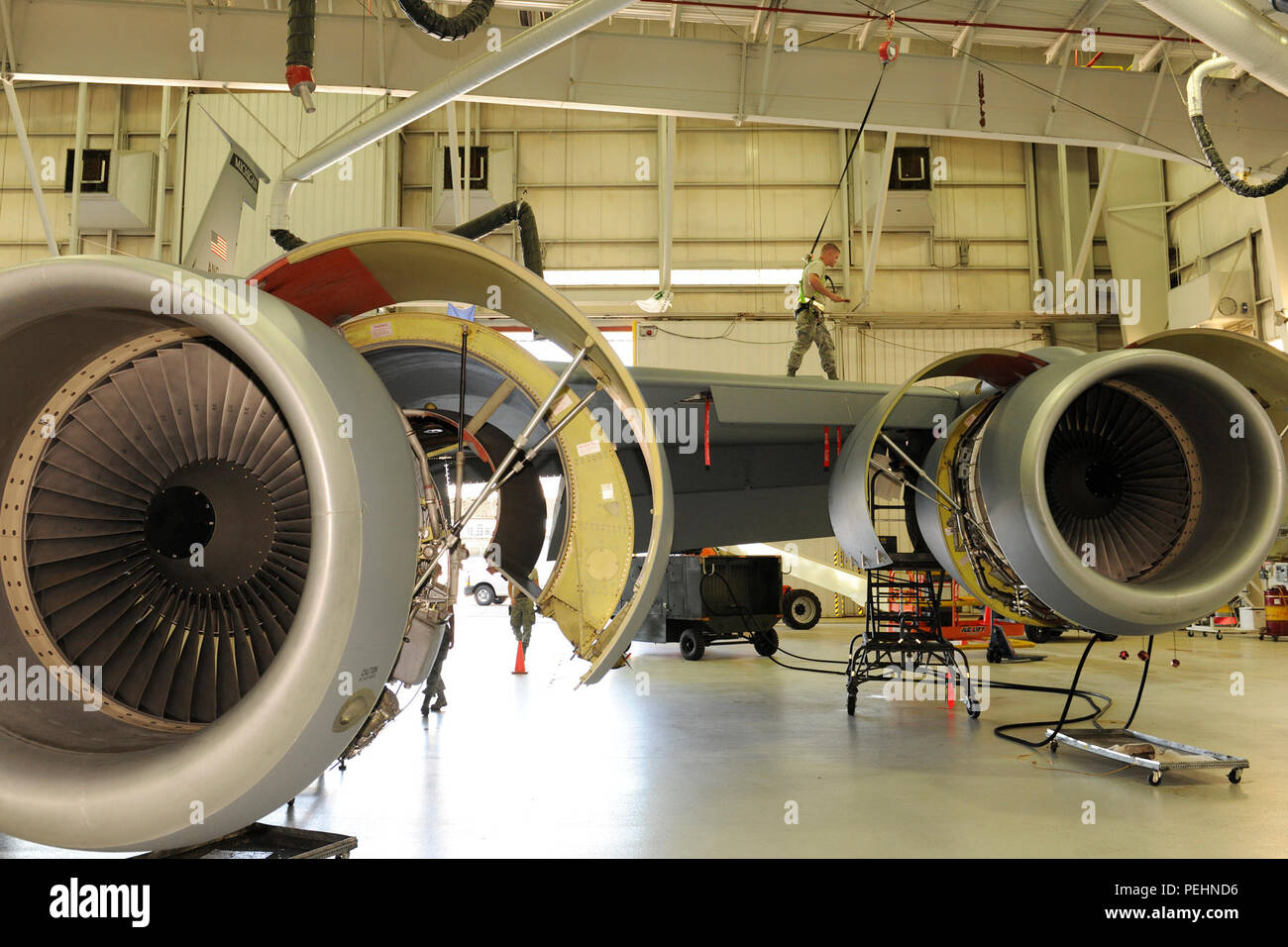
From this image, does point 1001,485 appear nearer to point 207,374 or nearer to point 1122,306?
point 207,374

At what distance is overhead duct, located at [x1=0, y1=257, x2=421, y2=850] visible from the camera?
6.63 feet

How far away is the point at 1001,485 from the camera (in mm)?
3797

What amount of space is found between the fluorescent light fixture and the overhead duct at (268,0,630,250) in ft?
34.8

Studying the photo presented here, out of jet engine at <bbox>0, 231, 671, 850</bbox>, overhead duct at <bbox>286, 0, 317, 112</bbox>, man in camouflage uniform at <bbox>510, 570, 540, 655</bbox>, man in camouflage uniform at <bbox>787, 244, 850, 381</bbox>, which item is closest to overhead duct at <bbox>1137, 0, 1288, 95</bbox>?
man in camouflage uniform at <bbox>787, 244, 850, 381</bbox>

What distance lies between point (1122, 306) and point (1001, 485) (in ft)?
53.9

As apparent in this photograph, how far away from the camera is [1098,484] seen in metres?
4.30

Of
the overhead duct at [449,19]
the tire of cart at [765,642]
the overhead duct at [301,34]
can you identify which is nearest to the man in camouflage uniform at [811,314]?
the overhead duct at [449,19]

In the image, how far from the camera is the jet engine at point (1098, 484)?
3.61m

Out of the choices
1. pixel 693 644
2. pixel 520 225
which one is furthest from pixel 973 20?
pixel 693 644

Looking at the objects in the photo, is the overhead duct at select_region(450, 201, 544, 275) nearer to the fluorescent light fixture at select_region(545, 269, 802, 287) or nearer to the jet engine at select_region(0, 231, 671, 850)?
the jet engine at select_region(0, 231, 671, 850)

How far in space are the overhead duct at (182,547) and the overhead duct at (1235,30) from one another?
4.60 metres

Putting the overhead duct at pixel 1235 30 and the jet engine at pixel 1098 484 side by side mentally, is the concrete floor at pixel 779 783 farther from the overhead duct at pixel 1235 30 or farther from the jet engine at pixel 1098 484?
the overhead duct at pixel 1235 30

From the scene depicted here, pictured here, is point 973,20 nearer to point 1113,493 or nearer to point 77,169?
point 1113,493
